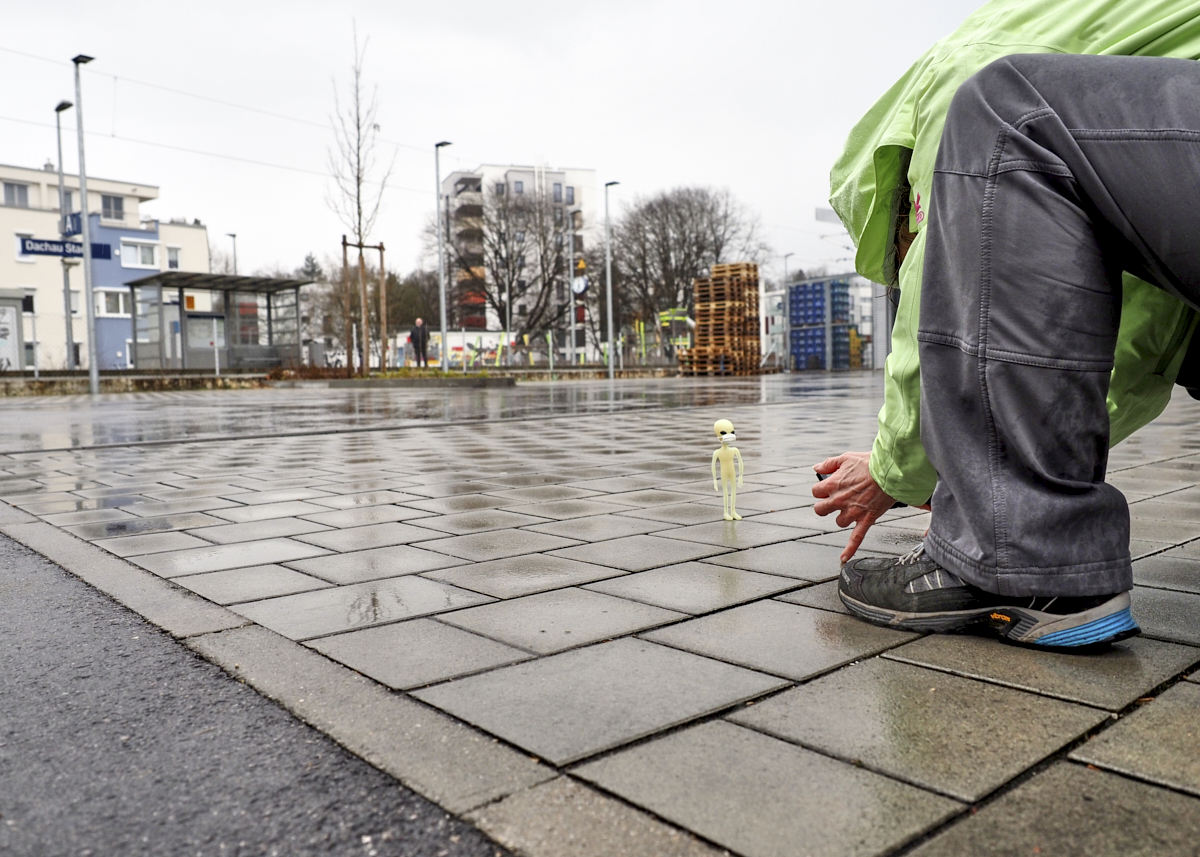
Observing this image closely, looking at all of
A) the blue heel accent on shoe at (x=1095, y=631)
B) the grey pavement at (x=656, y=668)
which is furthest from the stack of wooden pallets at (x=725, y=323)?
the blue heel accent on shoe at (x=1095, y=631)

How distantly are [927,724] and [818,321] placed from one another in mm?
50363

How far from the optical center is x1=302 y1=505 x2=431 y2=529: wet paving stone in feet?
Answer: 13.6

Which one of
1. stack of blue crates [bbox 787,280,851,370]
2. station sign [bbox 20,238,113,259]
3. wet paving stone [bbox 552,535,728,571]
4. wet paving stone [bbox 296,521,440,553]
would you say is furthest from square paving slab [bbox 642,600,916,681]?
stack of blue crates [bbox 787,280,851,370]

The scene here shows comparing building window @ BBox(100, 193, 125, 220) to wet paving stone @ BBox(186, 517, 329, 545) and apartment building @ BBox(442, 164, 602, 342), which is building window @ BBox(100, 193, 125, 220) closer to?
apartment building @ BBox(442, 164, 602, 342)

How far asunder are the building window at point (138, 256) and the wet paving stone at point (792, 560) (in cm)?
6423

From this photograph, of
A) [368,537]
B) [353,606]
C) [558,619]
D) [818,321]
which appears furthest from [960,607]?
[818,321]

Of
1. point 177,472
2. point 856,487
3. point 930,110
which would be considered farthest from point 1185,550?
point 177,472

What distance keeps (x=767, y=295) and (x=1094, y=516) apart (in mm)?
60580

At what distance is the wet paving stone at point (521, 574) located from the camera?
2871 mm

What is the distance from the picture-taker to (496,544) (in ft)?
11.7

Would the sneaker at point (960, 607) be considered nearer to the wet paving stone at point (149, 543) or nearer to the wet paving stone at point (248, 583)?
the wet paving stone at point (248, 583)

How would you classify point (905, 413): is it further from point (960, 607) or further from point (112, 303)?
point (112, 303)

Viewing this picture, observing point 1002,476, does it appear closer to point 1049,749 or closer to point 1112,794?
point 1049,749

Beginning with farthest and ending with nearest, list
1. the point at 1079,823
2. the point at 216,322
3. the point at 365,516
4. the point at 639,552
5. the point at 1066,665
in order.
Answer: the point at 216,322 < the point at 365,516 < the point at 639,552 < the point at 1066,665 < the point at 1079,823
